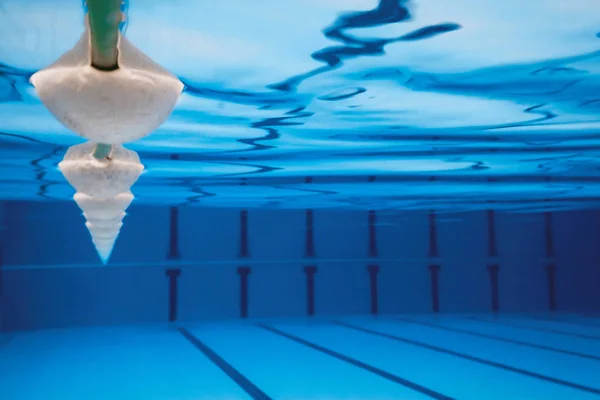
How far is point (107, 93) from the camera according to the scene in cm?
107

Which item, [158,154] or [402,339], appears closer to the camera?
[158,154]

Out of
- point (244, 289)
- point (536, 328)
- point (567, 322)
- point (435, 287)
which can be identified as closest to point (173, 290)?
point (244, 289)

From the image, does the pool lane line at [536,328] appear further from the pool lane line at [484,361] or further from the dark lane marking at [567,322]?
the pool lane line at [484,361]

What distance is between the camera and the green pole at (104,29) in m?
0.88

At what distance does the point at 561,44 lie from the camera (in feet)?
10.5

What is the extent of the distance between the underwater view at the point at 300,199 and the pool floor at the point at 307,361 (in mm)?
44

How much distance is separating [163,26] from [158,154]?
3263 millimetres

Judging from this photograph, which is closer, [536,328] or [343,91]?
[343,91]

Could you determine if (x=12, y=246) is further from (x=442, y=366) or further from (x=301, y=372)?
(x=442, y=366)

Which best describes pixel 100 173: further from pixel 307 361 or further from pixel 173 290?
pixel 173 290

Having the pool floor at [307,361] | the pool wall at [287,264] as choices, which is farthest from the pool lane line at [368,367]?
the pool wall at [287,264]

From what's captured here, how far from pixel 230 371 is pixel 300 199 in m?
4.65

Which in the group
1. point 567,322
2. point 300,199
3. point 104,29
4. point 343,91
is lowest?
point 567,322

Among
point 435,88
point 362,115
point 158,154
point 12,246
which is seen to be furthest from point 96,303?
point 435,88
